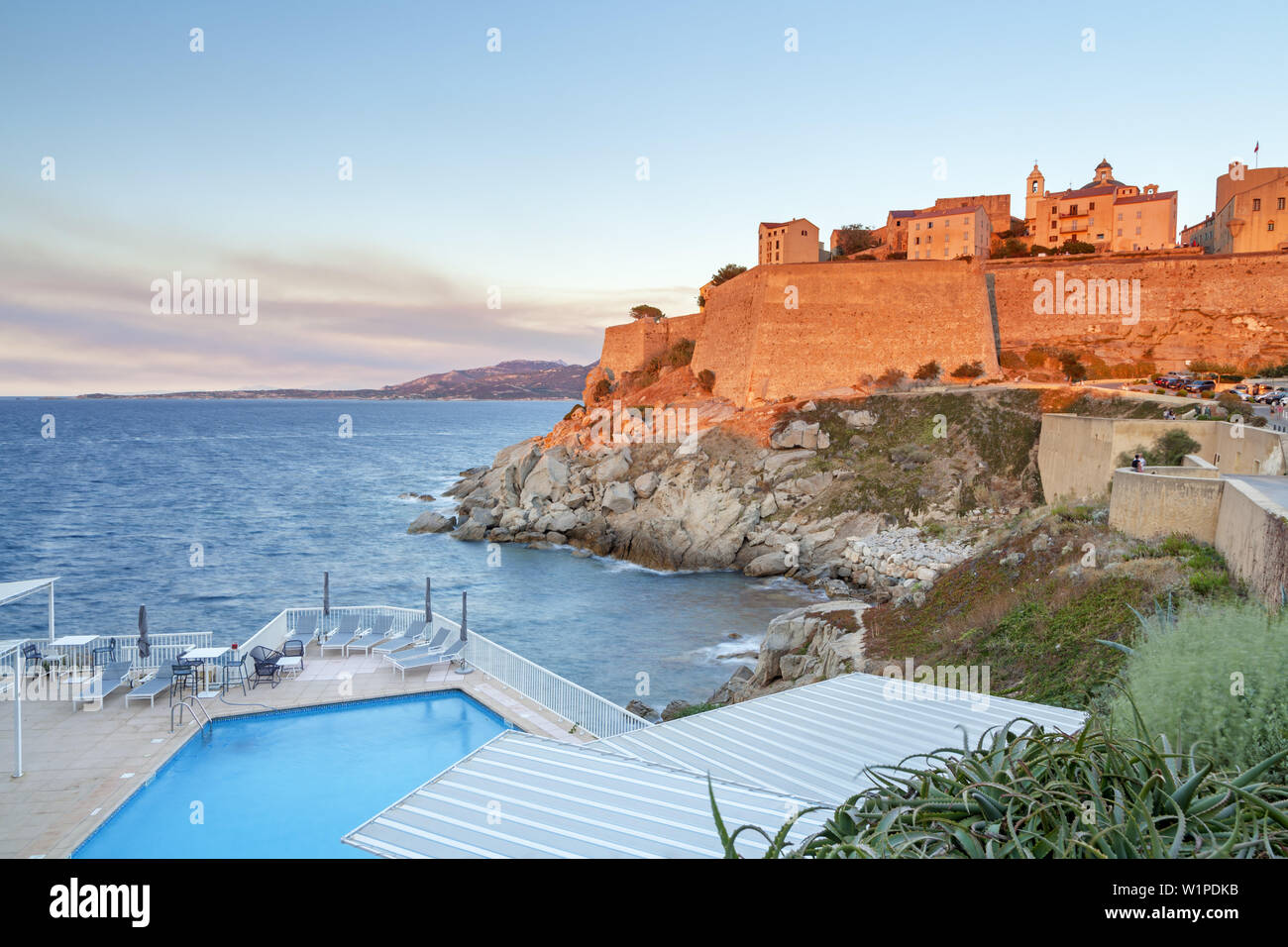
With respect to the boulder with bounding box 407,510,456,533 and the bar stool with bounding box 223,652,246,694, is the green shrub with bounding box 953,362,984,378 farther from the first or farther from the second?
the bar stool with bounding box 223,652,246,694

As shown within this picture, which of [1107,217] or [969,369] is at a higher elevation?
[1107,217]

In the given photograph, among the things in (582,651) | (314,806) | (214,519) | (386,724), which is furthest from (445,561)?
(314,806)

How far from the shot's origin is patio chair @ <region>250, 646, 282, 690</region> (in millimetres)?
11305

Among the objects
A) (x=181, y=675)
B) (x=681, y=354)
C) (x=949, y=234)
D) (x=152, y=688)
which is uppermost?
(x=949, y=234)

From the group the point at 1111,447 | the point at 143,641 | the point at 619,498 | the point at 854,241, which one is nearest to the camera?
the point at 143,641

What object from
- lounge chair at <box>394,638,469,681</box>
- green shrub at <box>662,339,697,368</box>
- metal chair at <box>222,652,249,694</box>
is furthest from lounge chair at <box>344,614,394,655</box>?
green shrub at <box>662,339,697,368</box>

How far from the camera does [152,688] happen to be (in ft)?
34.1

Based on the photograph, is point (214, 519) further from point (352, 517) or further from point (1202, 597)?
point (1202, 597)

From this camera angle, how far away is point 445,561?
1261 inches

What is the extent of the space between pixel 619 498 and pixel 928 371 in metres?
16.5

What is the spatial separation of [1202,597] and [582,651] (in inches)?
581

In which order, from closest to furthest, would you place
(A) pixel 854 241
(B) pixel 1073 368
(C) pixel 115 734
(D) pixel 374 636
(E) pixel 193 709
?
(C) pixel 115 734
(E) pixel 193 709
(D) pixel 374 636
(B) pixel 1073 368
(A) pixel 854 241

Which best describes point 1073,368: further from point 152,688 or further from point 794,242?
point 152,688

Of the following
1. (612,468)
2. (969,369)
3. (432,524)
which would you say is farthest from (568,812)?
(969,369)
